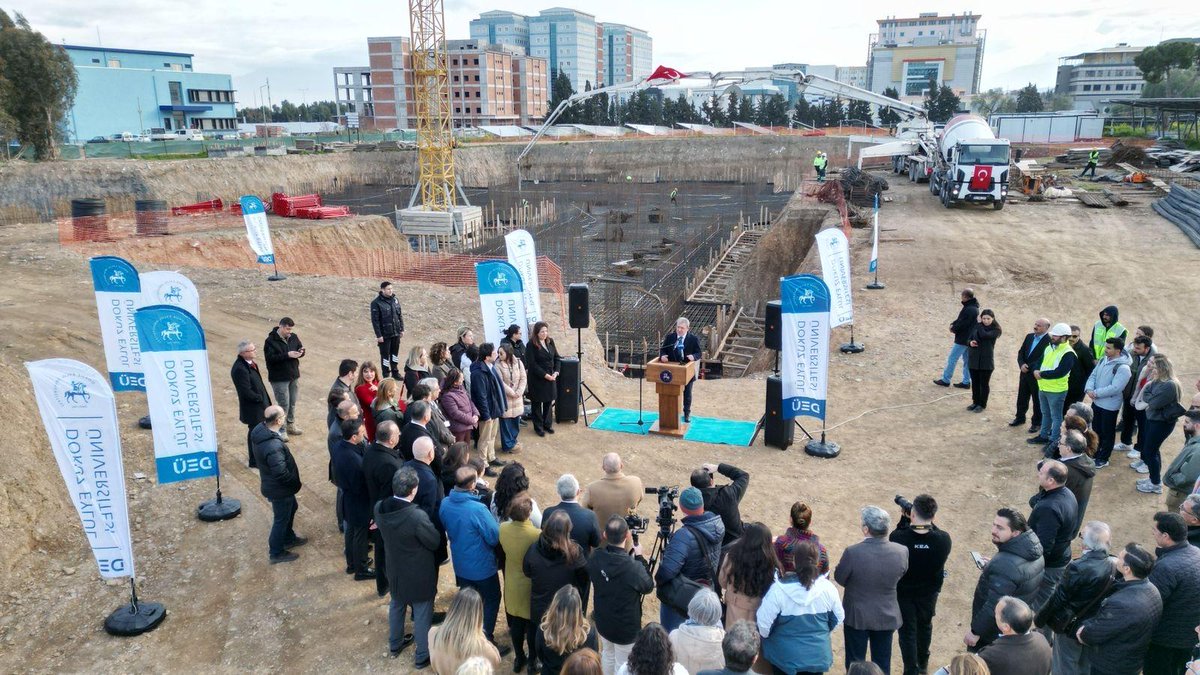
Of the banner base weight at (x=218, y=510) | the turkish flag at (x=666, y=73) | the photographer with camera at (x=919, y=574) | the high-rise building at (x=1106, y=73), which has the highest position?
the high-rise building at (x=1106, y=73)

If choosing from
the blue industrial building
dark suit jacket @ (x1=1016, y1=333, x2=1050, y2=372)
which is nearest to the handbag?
dark suit jacket @ (x1=1016, y1=333, x2=1050, y2=372)

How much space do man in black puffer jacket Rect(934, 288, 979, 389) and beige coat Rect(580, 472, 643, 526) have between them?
6.59 meters

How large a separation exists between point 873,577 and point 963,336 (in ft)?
23.3

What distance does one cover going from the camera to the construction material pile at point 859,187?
29142 mm

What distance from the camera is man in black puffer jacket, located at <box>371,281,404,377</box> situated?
34.5ft

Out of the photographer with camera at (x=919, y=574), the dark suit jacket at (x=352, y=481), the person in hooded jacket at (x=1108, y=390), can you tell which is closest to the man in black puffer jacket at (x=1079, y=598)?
the photographer with camera at (x=919, y=574)

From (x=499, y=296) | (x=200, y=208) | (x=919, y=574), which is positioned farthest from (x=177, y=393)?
(x=200, y=208)

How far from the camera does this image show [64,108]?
117 feet

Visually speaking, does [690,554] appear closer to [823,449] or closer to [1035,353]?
[823,449]

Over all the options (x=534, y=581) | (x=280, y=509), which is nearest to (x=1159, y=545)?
(x=534, y=581)

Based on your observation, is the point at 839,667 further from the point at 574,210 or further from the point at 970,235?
the point at 574,210

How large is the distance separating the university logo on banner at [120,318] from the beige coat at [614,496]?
600 centimetres

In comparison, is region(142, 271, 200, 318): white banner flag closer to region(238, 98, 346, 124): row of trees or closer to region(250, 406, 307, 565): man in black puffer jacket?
region(250, 406, 307, 565): man in black puffer jacket

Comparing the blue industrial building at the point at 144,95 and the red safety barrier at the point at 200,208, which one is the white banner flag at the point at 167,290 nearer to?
the red safety barrier at the point at 200,208
